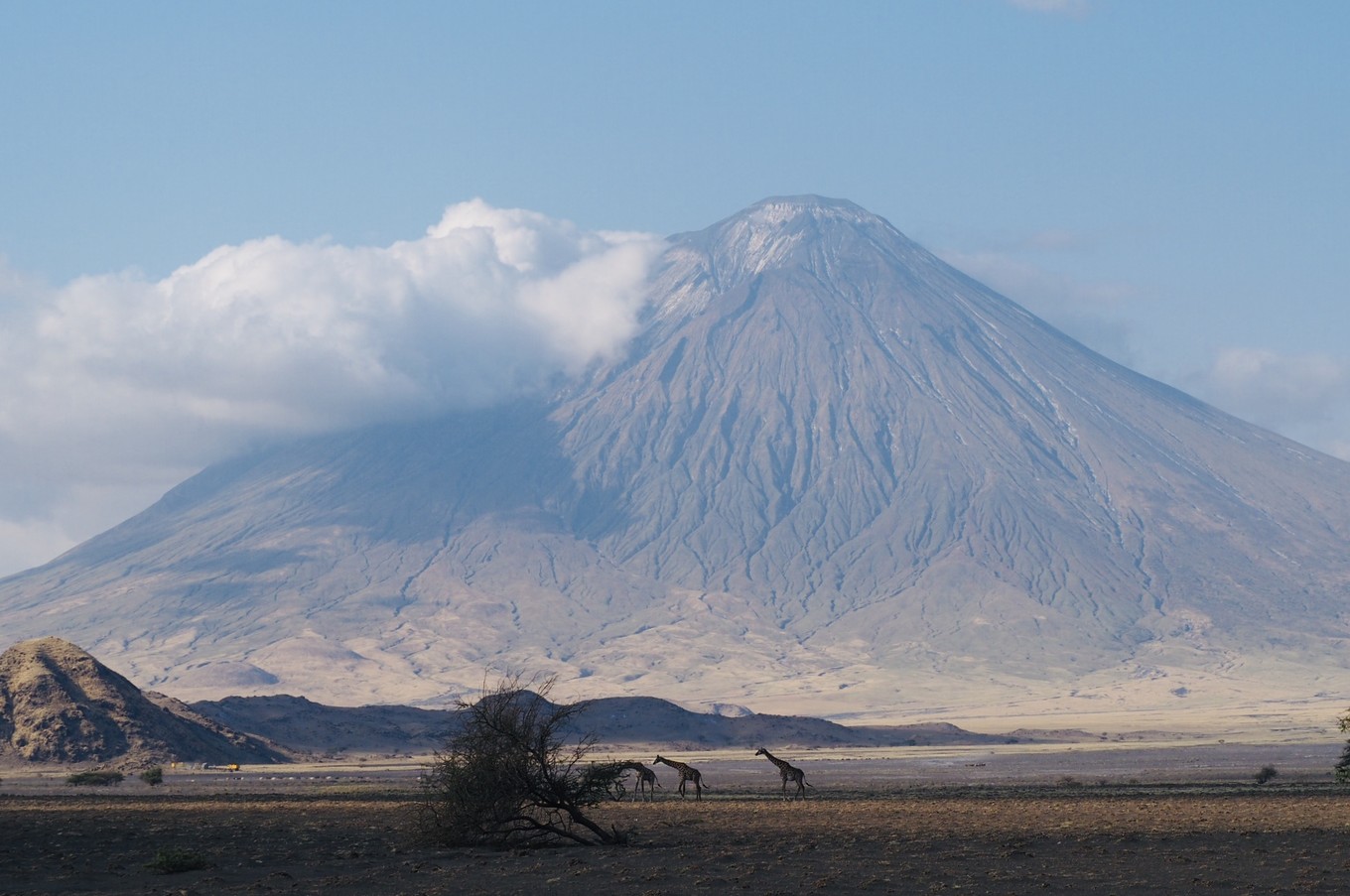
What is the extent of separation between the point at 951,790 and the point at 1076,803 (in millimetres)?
8813

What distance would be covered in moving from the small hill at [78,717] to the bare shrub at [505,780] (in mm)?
43037

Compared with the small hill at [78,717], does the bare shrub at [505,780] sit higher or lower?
lower

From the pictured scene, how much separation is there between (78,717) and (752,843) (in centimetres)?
4801

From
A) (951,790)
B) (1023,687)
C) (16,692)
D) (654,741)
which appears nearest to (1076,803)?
(951,790)

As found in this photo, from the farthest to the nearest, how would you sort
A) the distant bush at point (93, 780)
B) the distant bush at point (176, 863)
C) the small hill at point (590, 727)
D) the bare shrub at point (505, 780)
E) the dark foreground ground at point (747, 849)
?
the small hill at point (590, 727) → the distant bush at point (93, 780) → the bare shrub at point (505, 780) → the distant bush at point (176, 863) → the dark foreground ground at point (747, 849)

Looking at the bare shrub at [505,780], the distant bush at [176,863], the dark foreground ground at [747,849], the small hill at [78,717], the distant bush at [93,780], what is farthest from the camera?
the small hill at [78,717]

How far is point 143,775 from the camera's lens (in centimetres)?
5669

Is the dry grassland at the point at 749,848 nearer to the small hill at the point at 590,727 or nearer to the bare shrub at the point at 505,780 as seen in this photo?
the bare shrub at the point at 505,780

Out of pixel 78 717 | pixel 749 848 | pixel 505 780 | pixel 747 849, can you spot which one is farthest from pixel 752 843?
pixel 78 717

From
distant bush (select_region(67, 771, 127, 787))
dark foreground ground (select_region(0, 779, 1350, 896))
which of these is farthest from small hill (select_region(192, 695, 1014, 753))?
dark foreground ground (select_region(0, 779, 1350, 896))

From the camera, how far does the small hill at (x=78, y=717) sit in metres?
68.3

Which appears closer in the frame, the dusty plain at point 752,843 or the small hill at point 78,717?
the dusty plain at point 752,843

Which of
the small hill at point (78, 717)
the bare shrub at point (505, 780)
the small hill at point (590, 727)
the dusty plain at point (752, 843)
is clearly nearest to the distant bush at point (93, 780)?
the dusty plain at point (752, 843)

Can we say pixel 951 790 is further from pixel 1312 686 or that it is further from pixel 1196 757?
pixel 1312 686
